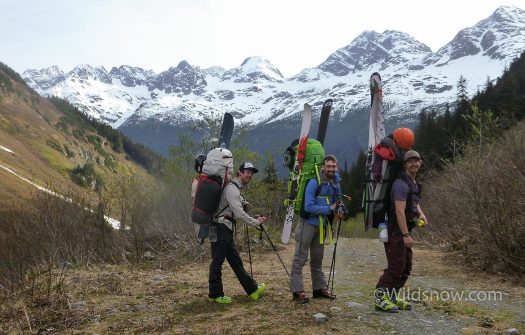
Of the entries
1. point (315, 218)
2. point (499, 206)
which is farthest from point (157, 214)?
point (499, 206)

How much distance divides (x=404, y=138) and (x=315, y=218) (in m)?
1.89

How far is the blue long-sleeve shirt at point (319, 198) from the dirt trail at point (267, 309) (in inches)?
56.6

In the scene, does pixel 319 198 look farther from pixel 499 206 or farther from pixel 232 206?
pixel 499 206

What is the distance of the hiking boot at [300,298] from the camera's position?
7.56 m

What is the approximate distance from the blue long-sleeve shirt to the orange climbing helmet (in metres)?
1.17

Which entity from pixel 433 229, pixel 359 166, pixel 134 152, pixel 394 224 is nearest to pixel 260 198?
pixel 433 229

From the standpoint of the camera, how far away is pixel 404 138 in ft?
22.8

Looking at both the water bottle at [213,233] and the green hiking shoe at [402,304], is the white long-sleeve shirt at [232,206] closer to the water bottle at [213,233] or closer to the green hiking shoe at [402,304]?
the water bottle at [213,233]

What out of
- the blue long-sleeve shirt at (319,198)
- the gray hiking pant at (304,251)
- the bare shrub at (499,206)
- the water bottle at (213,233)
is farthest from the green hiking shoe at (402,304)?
the bare shrub at (499,206)

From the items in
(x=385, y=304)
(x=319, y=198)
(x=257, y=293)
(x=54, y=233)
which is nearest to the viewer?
(x=385, y=304)

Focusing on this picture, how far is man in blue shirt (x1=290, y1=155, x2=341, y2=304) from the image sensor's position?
7484mm

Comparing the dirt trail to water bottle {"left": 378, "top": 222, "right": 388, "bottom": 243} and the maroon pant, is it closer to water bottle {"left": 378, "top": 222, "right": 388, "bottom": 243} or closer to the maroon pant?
the maroon pant

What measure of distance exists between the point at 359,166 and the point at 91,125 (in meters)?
122

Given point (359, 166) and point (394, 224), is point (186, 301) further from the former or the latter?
point (359, 166)
